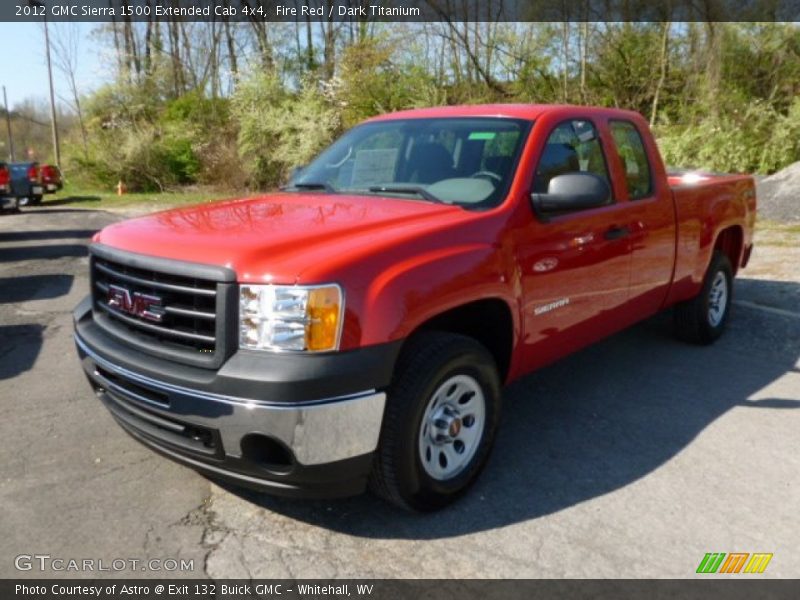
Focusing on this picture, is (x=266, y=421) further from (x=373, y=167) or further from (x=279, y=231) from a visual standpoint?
(x=373, y=167)

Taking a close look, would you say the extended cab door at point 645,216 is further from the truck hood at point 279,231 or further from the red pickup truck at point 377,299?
the truck hood at point 279,231

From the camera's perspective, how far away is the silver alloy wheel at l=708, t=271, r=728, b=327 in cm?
555

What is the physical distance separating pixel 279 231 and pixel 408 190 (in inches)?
37.8

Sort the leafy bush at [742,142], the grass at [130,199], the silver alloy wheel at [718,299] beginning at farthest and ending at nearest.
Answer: the grass at [130,199]
the leafy bush at [742,142]
the silver alloy wheel at [718,299]

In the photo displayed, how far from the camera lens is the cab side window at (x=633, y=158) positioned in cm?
448

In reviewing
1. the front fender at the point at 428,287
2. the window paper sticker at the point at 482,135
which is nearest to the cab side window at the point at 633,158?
the window paper sticker at the point at 482,135

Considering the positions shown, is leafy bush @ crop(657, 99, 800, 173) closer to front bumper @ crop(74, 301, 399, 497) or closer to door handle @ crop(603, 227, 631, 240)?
door handle @ crop(603, 227, 631, 240)

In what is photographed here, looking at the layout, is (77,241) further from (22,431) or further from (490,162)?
(490,162)

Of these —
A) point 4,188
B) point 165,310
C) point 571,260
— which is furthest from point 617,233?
point 4,188

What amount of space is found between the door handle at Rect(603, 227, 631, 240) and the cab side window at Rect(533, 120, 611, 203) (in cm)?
20

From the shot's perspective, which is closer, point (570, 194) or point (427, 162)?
point (570, 194)

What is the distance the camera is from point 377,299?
269 cm

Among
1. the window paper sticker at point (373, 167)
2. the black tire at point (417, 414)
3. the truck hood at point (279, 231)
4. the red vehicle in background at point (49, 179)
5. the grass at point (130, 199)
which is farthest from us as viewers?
the red vehicle in background at point (49, 179)

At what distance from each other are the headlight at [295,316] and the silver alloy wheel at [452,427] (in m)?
0.65
